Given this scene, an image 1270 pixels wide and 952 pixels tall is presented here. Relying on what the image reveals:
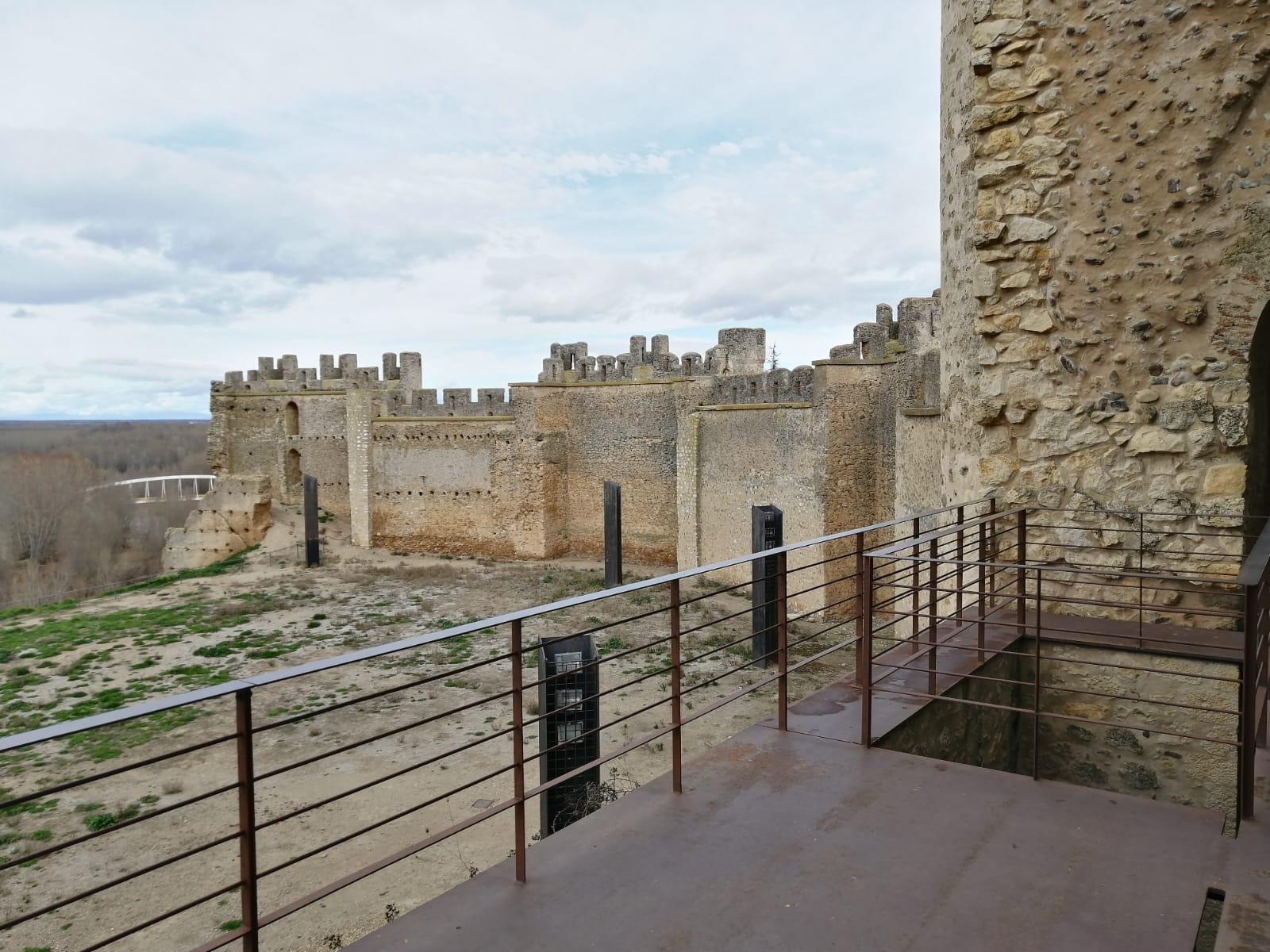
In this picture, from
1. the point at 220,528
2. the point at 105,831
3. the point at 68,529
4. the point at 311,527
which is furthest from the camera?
the point at 68,529

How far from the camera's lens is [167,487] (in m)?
50.3

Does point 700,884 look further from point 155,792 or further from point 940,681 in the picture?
point 155,792

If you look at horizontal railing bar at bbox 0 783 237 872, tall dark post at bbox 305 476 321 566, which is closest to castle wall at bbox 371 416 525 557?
tall dark post at bbox 305 476 321 566

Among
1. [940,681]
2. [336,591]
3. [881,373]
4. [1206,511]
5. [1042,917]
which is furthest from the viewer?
[336,591]

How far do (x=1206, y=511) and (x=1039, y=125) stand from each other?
2.62m

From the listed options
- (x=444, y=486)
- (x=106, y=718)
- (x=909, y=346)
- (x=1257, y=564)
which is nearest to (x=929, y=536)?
(x=1257, y=564)

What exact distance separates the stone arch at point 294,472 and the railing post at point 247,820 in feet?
87.7

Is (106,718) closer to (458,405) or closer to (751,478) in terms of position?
(751,478)

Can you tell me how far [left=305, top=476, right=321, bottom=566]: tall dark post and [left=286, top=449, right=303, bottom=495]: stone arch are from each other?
563 centimetres

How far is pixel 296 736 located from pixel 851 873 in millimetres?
8583

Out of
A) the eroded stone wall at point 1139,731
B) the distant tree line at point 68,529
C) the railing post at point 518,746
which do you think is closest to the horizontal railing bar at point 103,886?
the railing post at point 518,746

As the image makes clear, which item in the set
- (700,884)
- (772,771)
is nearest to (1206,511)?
(772,771)

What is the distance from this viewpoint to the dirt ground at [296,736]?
21.3 feet

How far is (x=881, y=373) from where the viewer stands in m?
13.9
